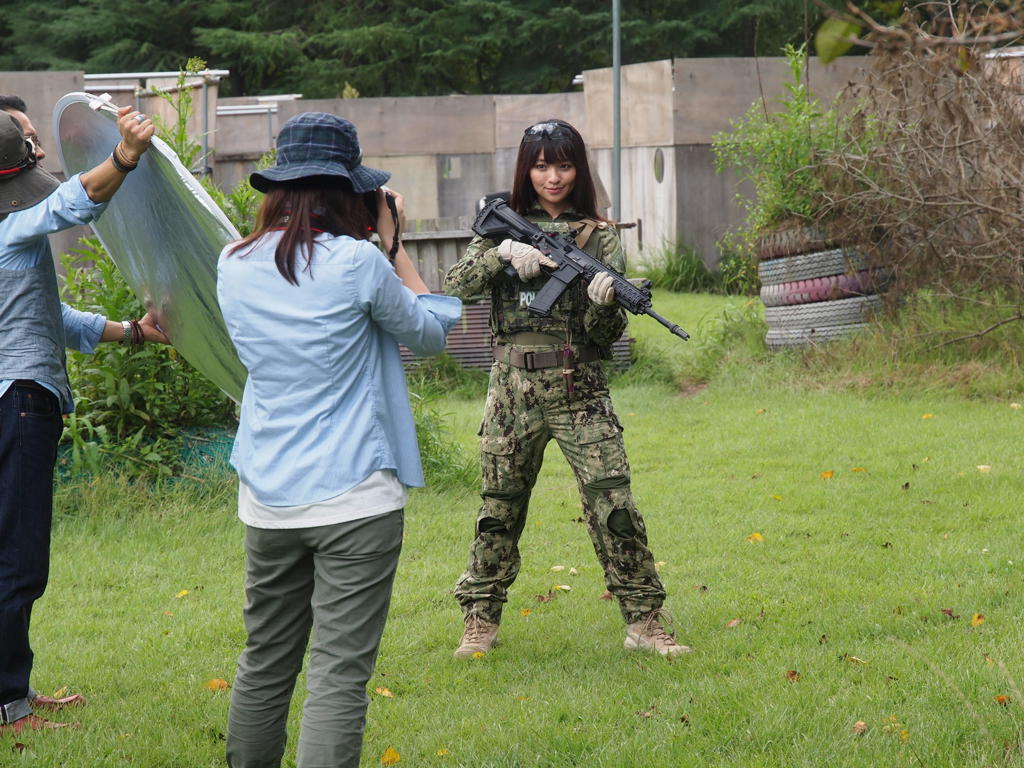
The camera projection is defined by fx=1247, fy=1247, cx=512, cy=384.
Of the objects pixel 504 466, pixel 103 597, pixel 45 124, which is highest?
pixel 45 124

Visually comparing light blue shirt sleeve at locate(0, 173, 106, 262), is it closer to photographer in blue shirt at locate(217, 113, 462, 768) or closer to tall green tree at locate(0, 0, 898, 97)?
photographer in blue shirt at locate(217, 113, 462, 768)

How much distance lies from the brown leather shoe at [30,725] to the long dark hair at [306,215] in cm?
196

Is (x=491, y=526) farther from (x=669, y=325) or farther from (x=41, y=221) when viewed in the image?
(x=41, y=221)

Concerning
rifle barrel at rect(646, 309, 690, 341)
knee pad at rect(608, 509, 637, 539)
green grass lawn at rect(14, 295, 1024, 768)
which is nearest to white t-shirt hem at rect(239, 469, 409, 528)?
green grass lawn at rect(14, 295, 1024, 768)

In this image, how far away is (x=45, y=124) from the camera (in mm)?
18281

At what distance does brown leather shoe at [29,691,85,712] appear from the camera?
14.7 ft

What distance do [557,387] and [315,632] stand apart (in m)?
1.78

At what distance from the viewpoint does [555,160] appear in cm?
483

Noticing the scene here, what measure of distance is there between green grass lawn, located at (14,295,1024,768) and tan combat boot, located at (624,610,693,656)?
10 cm

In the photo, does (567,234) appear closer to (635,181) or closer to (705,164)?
(705,164)

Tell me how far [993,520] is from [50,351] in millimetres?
4883

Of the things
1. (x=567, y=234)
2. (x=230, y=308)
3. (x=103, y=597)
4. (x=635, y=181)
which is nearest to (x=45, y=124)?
(x=635, y=181)

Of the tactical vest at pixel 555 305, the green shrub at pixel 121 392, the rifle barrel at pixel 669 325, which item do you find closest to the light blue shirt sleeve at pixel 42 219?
the tactical vest at pixel 555 305

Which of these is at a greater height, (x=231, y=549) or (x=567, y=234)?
(x=567, y=234)
